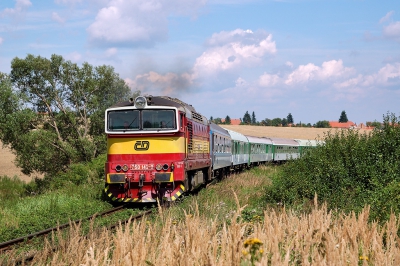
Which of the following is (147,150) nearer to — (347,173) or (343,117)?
(347,173)

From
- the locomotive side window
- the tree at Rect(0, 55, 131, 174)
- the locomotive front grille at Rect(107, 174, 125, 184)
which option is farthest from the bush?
the tree at Rect(0, 55, 131, 174)

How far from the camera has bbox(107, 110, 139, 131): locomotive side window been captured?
16703 millimetres

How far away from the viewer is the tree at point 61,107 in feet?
128

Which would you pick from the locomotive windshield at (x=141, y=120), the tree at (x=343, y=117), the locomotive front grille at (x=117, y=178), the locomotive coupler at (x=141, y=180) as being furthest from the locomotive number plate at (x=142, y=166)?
the tree at (x=343, y=117)

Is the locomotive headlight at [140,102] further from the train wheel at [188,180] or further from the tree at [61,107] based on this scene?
the tree at [61,107]

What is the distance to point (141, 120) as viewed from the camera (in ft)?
54.6

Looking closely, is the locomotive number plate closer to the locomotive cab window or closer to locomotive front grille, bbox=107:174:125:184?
locomotive front grille, bbox=107:174:125:184

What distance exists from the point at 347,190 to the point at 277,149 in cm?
3459

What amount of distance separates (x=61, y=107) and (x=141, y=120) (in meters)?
26.6

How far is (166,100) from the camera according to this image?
1667 cm

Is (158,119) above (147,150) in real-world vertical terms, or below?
above

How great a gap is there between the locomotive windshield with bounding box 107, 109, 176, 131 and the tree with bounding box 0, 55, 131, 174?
23.2m

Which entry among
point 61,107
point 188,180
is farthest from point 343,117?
point 188,180

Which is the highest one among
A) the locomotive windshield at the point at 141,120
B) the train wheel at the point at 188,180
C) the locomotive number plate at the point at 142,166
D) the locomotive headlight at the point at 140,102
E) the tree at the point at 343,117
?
the tree at the point at 343,117
